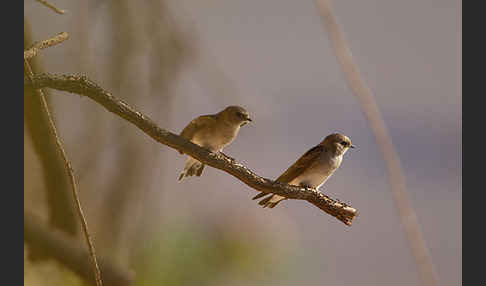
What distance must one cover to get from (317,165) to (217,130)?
10.9 inches

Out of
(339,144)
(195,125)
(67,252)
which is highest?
(339,144)

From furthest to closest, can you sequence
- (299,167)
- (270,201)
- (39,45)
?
(299,167), (270,201), (39,45)

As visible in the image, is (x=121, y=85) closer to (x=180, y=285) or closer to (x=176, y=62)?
(x=176, y=62)

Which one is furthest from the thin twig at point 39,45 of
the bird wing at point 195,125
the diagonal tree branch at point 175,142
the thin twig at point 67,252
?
the bird wing at point 195,125

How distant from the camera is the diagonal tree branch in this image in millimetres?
707

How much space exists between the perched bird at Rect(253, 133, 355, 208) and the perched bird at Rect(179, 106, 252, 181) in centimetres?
18

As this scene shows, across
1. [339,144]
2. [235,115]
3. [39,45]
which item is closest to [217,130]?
[235,115]

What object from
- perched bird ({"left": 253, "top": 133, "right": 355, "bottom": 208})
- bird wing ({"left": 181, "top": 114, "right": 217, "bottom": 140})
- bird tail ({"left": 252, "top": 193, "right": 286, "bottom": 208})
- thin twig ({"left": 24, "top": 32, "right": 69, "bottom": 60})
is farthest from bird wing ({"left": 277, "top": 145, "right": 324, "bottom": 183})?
thin twig ({"left": 24, "top": 32, "right": 69, "bottom": 60})

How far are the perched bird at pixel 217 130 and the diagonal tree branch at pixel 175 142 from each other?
296 mm

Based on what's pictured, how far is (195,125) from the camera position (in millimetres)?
1177

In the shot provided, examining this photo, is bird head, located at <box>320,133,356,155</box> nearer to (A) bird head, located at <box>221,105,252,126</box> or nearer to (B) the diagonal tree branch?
(A) bird head, located at <box>221,105,252,126</box>

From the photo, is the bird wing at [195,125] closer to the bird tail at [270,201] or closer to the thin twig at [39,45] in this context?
the bird tail at [270,201]

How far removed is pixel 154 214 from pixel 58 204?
0.92 ft

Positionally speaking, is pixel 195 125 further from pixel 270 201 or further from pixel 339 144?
pixel 339 144
